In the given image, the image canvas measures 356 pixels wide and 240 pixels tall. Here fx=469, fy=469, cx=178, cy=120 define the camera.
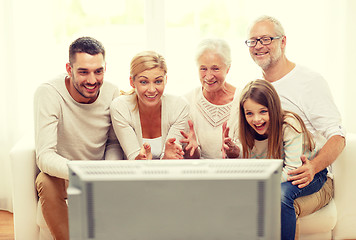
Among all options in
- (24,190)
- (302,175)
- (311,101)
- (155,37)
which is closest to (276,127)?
(302,175)

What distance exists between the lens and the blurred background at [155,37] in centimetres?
315

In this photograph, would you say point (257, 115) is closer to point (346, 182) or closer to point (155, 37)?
point (346, 182)

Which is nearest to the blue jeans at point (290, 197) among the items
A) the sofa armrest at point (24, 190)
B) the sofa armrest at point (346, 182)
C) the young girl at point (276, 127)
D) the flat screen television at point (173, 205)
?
the young girl at point (276, 127)

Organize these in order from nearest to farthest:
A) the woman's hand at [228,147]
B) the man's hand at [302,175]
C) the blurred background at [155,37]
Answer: the man's hand at [302,175]
the woman's hand at [228,147]
the blurred background at [155,37]

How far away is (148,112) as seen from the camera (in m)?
2.44

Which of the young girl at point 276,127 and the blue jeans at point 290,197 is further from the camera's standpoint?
the young girl at point 276,127

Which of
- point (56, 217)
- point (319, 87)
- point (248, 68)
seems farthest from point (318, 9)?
point (56, 217)

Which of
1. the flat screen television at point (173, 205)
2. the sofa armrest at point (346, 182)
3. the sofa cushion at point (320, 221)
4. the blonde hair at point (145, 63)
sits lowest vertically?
the sofa cushion at point (320, 221)

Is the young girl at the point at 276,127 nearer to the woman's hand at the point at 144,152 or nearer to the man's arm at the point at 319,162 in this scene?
the man's arm at the point at 319,162

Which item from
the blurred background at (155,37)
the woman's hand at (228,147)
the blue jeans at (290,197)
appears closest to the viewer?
the blue jeans at (290,197)

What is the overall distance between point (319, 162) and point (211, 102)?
2.09 feet

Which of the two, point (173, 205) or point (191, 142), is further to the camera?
point (191, 142)

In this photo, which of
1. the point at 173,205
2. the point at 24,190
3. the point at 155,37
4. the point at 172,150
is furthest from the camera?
the point at 155,37

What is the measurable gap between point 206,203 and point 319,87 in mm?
1528
